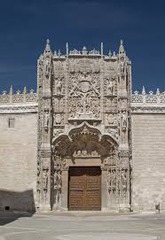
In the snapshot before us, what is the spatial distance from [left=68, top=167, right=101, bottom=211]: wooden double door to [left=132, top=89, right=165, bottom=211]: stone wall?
2101 mm

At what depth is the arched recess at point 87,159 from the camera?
2309cm

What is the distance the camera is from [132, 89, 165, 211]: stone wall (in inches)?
899

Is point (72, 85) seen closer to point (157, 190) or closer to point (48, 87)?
point (48, 87)

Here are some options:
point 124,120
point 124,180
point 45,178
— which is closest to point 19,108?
point 45,178

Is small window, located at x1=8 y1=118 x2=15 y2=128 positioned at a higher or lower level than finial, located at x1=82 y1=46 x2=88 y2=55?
lower

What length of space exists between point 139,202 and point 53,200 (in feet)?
15.4

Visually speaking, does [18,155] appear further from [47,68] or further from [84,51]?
[84,51]

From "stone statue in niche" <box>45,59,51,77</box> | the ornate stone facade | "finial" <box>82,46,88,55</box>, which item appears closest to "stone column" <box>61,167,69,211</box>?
the ornate stone facade

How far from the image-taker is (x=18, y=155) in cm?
2348

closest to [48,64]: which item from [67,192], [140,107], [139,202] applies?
[140,107]

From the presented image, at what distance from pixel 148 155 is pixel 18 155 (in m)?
7.22

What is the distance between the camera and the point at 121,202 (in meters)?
22.5

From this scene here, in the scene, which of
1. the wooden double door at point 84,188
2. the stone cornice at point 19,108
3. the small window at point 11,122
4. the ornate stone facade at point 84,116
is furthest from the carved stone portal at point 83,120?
the small window at point 11,122

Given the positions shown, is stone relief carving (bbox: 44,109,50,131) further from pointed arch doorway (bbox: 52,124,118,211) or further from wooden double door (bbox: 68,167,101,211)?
wooden double door (bbox: 68,167,101,211)
